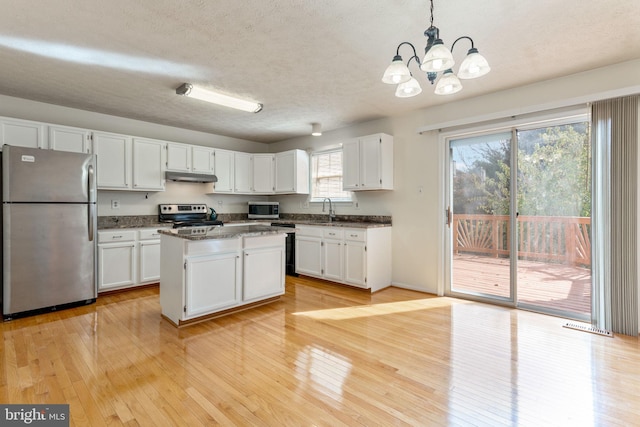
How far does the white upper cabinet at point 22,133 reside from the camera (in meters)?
3.50

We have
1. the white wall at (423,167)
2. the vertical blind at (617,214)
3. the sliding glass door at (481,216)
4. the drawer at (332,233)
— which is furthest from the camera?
the drawer at (332,233)

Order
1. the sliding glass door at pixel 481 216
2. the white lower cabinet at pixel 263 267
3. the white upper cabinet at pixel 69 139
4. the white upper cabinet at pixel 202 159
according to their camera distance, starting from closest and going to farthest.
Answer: the white lower cabinet at pixel 263 267 < the sliding glass door at pixel 481 216 < the white upper cabinet at pixel 69 139 < the white upper cabinet at pixel 202 159

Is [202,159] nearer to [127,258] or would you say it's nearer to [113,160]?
[113,160]

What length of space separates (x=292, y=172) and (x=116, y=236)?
2.84 meters

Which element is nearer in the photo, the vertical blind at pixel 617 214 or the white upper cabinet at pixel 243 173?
the vertical blind at pixel 617 214

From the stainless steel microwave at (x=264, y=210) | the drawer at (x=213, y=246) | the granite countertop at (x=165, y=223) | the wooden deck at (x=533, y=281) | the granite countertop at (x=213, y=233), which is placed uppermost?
the stainless steel microwave at (x=264, y=210)

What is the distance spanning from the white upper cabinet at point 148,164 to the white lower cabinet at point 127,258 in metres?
0.71

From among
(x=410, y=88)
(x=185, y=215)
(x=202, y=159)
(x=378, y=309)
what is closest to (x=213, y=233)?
(x=378, y=309)

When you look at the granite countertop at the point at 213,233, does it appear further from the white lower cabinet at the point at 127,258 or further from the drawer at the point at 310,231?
the white lower cabinet at the point at 127,258

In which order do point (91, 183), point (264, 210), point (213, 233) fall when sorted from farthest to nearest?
point (264, 210) < point (91, 183) < point (213, 233)

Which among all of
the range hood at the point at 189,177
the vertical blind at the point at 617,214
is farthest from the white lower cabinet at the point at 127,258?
the vertical blind at the point at 617,214

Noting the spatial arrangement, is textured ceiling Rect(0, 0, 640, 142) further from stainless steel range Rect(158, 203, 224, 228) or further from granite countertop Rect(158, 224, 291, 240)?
stainless steel range Rect(158, 203, 224, 228)

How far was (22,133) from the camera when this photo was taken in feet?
11.8

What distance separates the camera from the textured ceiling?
2.08m
